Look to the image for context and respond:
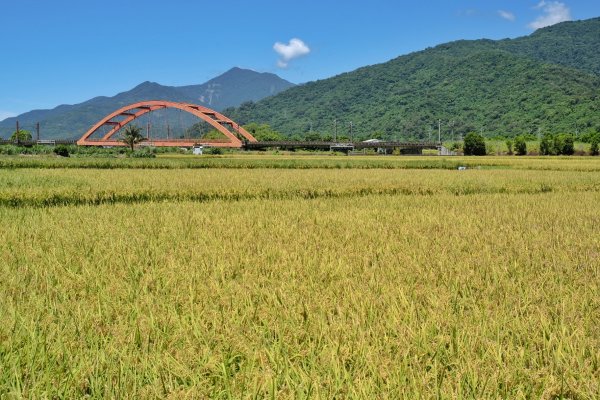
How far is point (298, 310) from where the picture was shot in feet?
13.1

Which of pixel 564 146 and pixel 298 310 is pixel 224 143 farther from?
pixel 298 310

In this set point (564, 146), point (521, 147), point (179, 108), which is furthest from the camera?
point (179, 108)

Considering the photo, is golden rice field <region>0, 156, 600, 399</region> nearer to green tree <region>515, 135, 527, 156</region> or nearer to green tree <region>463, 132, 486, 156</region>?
green tree <region>515, 135, 527, 156</region>

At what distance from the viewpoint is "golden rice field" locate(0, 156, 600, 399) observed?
2.77m

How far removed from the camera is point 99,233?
327 inches

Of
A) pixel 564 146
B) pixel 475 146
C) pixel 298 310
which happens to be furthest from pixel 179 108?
pixel 298 310

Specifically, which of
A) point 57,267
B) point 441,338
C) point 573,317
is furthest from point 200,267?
point 573,317

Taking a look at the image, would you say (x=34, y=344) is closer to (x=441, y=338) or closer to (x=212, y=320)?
(x=212, y=320)

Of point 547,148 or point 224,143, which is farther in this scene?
point 224,143

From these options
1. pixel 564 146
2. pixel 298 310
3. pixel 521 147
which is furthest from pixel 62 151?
pixel 564 146

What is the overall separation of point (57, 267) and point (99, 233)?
8.84ft

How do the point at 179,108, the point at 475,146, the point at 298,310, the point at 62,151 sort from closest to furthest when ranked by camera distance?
the point at 298,310, the point at 62,151, the point at 475,146, the point at 179,108

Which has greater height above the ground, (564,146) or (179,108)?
Result: (179,108)

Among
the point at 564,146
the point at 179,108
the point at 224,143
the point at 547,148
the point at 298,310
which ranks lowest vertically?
the point at 298,310
